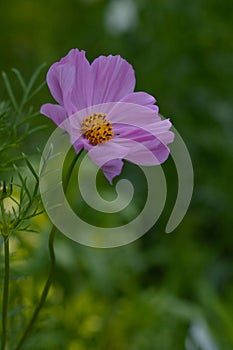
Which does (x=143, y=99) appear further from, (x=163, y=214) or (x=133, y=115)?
(x=163, y=214)

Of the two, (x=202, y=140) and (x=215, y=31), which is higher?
(x=215, y=31)

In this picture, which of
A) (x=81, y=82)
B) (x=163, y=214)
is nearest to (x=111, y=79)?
(x=81, y=82)

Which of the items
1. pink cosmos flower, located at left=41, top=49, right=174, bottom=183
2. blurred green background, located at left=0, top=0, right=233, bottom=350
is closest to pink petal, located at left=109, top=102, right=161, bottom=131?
pink cosmos flower, located at left=41, top=49, right=174, bottom=183

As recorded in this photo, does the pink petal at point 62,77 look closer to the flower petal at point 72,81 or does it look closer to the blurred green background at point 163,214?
the flower petal at point 72,81

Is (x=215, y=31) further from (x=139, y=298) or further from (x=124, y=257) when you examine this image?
(x=139, y=298)

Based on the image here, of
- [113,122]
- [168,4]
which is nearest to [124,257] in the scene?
[168,4]
